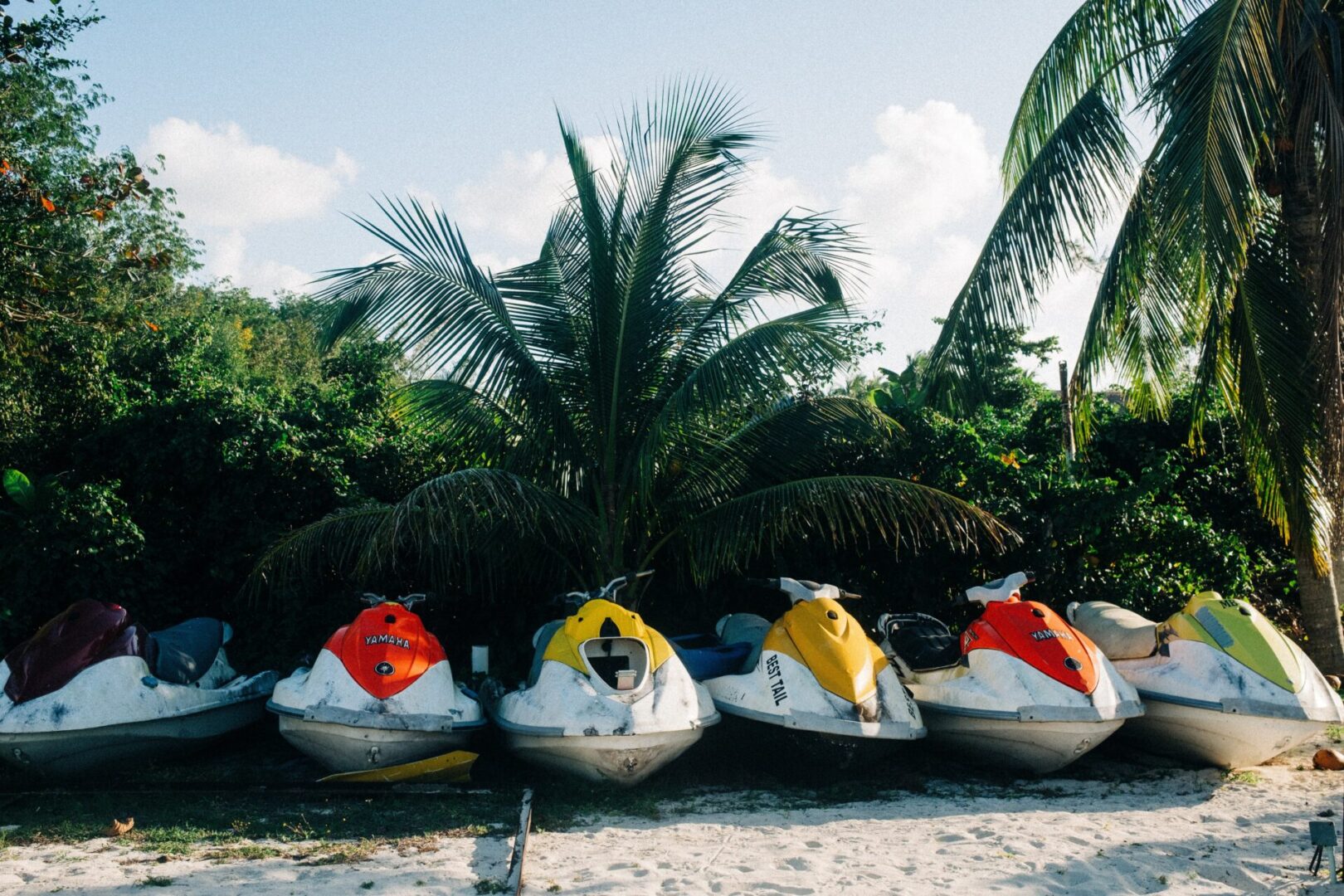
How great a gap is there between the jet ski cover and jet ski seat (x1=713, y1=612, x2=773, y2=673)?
4.22m

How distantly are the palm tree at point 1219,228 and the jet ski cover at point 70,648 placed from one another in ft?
21.1

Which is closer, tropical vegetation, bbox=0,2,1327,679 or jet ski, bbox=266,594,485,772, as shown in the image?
jet ski, bbox=266,594,485,772

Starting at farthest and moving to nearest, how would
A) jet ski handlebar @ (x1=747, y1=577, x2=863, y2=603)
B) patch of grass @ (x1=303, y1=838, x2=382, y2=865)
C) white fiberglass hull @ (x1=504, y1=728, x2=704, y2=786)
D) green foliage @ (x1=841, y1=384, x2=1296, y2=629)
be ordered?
green foliage @ (x1=841, y1=384, x2=1296, y2=629) < jet ski handlebar @ (x1=747, y1=577, x2=863, y2=603) < white fiberglass hull @ (x1=504, y1=728, x2=704, y2=786) < patch of grass @ (x1=303, y1=838, x2=382, y2=865)

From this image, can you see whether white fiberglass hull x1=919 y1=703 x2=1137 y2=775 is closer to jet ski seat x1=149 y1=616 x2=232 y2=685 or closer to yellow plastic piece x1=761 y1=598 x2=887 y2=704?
yellow plastic piece x1=761 y1=598 x2=887 y2=704

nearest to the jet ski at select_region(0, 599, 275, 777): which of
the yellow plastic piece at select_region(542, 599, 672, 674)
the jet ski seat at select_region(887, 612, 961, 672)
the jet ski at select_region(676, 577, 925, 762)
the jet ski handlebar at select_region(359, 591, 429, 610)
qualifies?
the jet ski handlebar at select_region(359, 591, 429, 610)

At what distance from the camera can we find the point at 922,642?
805 cm

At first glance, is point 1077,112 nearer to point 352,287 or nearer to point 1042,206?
point 1042,206

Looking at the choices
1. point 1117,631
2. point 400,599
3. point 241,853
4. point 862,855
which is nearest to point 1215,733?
point 1117,631

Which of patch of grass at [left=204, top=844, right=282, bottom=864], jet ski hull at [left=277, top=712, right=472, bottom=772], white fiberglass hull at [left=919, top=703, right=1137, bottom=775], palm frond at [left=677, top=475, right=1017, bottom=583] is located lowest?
patch of grass at [left=204, top=844, right=282, bottom=864]

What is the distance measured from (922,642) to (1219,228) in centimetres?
346

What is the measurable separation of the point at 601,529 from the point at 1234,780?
4.89m

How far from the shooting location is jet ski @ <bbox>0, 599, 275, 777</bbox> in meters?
6.92

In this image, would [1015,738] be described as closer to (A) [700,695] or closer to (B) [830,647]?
(B) [830,647]

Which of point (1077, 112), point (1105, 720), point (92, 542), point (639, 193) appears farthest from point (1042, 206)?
point (92, 542)
